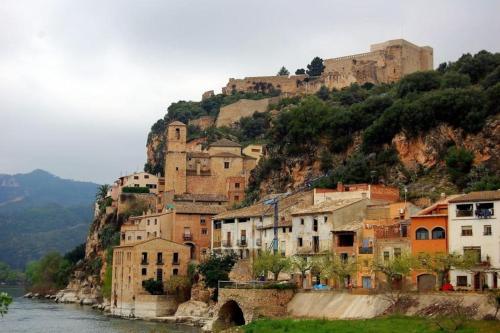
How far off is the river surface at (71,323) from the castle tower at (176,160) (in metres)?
18.5

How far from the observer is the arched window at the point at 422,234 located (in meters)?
53.3

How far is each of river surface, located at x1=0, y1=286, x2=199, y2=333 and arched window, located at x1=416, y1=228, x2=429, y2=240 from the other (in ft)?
59.6

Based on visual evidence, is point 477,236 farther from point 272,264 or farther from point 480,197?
point 272,264

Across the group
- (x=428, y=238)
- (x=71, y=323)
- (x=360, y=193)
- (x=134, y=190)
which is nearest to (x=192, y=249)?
(x=71, y=323)

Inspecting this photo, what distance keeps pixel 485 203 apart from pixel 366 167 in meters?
26.4

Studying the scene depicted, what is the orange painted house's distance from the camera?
5225 centimetres

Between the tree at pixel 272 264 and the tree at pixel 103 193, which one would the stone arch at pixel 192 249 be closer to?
the tree at pixel 272 264

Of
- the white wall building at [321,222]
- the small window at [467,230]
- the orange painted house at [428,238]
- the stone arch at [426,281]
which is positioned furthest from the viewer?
the white wall building at [321,222]

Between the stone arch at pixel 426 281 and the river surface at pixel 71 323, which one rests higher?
the stone arch at pixel 426 281

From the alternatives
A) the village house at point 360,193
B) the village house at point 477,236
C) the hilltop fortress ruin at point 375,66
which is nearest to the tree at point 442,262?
the village house at point 477,236

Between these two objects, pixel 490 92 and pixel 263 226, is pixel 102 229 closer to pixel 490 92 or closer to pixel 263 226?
pixel 263 226

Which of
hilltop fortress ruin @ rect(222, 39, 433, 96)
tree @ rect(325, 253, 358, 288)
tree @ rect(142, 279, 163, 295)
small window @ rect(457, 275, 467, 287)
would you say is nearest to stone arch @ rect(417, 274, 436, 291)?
small window @ rect(457, 275, 467, 287)

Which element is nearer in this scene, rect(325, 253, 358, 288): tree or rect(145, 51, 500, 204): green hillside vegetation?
rect(325, 253, 358, 288): tree

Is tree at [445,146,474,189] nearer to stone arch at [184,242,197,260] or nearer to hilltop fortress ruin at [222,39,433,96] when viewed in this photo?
stone arch at [184,242,197,260]
